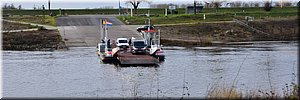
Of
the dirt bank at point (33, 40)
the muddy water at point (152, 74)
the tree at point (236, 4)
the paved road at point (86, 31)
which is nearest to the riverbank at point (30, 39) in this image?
the dirt bank at point (33, 40)

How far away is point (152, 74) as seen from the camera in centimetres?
3409

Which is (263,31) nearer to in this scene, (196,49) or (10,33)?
(196,49)

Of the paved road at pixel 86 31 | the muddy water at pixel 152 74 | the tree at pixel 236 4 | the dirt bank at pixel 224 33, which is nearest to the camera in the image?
the muddy water at pixel 152 74

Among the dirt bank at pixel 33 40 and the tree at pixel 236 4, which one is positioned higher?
the tree at pixel 236 4

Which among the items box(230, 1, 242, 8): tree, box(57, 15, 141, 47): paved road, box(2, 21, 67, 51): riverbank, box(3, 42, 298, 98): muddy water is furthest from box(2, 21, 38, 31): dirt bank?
box(230, 1, 242, 8): tree

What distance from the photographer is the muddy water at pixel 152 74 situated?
2719 centimetres

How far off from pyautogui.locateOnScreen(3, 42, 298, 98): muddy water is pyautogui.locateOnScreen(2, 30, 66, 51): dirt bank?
4400 mm

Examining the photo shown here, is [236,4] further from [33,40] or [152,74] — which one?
[152,74]

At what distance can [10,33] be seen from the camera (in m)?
62.8

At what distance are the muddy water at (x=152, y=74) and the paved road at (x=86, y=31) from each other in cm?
776

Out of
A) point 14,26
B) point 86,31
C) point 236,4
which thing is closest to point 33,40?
point 86,31

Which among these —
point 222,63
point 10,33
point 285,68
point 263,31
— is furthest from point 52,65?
point 263,31

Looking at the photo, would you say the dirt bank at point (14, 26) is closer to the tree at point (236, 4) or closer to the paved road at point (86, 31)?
the paved road at point (86, 31)

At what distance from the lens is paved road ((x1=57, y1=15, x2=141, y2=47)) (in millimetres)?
57728
